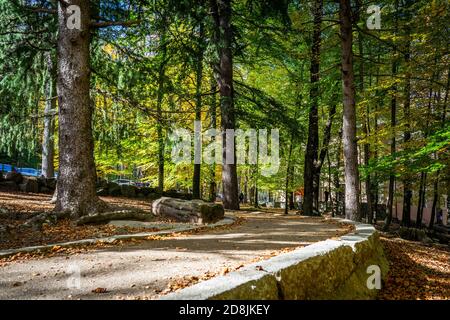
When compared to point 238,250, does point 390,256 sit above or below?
below

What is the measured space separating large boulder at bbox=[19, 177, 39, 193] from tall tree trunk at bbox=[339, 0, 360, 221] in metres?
12.0

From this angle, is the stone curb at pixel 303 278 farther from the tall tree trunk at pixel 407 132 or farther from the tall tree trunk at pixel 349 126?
the tall tree trunk at pixel 407 132

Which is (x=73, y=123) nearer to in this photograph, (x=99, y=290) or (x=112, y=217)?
(x=112, y=217)

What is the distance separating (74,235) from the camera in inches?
240

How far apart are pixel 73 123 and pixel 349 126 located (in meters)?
7.33

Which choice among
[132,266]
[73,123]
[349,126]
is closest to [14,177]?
[73,123]

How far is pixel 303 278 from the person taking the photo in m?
3.59

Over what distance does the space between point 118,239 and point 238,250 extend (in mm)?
2195

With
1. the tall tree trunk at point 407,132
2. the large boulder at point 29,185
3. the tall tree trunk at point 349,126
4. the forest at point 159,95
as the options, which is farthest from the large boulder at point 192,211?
the tall tree trunk at point 407,132

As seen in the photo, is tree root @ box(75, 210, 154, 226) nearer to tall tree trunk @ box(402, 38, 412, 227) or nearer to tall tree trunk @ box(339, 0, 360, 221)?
tall tree trunk @ box(339, 0, 360, 221)

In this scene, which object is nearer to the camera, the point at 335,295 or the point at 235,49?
the point at 335,295

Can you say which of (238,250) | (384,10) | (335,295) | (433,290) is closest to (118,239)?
(238,250)
